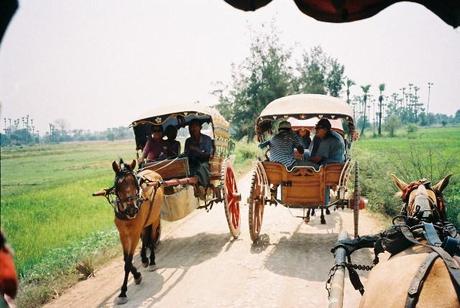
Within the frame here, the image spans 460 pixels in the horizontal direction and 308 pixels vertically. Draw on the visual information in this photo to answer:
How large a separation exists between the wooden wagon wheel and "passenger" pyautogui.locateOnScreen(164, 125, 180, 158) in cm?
186

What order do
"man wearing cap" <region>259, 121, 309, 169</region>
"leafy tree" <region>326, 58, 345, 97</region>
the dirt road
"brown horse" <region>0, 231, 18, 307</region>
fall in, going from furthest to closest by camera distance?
"leafy tree" <region>326, 58, 345, 97</region> < "man wearing cap" <region>259, 121, 309, 169</region> < the dirt road < "brown horse" <region>0, 231, 18, 307</region>

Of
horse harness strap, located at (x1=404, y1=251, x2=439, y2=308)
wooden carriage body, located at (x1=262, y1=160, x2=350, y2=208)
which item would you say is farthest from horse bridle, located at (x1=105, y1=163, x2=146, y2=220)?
horse harness strap, located at (x1=404, y1=251, x2=439, y2=308)

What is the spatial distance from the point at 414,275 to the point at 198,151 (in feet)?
18.9

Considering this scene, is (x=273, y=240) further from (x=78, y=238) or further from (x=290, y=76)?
(x=290, y=76)

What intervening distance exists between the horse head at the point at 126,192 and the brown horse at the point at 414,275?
3.58 metres

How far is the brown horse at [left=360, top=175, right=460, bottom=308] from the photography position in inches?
85.9

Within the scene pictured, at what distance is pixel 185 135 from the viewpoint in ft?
29.7

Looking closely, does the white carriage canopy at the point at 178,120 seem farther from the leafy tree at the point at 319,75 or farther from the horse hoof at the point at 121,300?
the leafy tree at the point at 319,75

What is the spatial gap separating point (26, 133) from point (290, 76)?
5752 centimetres

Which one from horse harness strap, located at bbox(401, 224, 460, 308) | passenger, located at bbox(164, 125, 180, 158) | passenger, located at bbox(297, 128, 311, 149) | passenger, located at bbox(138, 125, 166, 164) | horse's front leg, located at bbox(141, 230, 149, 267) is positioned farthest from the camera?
passenger, located at bbox(297, 128, 311, 149)

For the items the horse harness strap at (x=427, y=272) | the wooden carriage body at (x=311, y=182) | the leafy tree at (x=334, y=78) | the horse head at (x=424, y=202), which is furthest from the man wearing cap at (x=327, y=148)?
the leafy tree at (x=334, y=78)

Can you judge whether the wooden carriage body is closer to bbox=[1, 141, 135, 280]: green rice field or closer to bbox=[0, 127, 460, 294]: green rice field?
bbox=[0, 127, 460, 294]: green rice field

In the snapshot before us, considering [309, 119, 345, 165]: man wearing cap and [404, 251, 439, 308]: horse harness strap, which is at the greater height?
[309, 119, 345, 165]: man wearing cap

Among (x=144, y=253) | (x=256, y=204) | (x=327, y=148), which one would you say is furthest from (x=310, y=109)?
(x=144, y=253)
